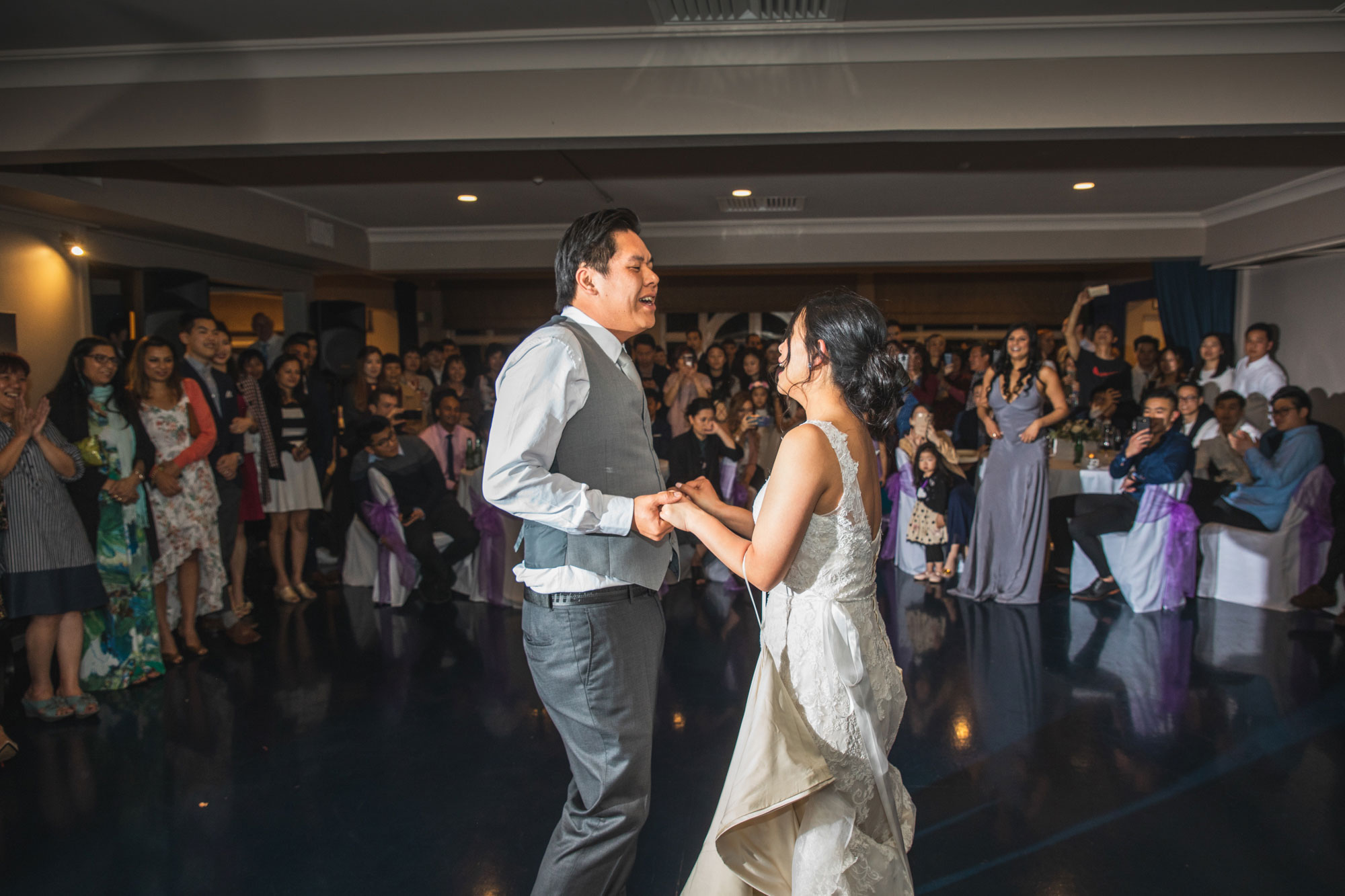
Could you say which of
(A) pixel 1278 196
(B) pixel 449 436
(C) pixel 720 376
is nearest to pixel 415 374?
(B) pixel 449 436

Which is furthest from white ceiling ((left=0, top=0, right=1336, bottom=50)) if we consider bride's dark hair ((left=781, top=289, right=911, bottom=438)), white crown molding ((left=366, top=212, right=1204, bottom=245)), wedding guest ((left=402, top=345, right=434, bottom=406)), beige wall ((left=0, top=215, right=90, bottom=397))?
white crown molding ((left=366, top=212, right=1204, bottom=245))

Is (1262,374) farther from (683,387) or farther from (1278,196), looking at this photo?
(683,387)

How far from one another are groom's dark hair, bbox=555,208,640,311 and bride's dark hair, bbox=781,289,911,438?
0.38 metres

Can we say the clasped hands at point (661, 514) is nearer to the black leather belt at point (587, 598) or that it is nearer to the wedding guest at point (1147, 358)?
the black leather belt at point (587, 598)

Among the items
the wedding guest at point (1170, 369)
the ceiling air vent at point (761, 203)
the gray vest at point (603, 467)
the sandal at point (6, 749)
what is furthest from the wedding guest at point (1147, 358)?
the sandal at point (6, 749)

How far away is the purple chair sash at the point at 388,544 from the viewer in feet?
15.4

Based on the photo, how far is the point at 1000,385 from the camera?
4672 mm

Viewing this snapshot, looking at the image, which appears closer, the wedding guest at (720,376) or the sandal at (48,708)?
the sandal at (48,708)

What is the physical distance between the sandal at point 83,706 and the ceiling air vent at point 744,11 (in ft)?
10.9

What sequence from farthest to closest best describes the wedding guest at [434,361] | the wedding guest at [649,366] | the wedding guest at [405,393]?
the wedding guest at [649,366] → the wedding guest at [434,361] → the wedding guest at [405,393]

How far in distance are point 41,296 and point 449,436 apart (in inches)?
94.4

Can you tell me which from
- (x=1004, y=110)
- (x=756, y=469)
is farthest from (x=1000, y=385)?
(x=1004, y=110)

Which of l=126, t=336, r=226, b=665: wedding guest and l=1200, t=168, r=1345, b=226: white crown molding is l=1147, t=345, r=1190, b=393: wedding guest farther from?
l=126, t=336, r=226, b=665: wedding guest

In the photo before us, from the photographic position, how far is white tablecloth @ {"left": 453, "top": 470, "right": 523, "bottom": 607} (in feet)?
15.3
